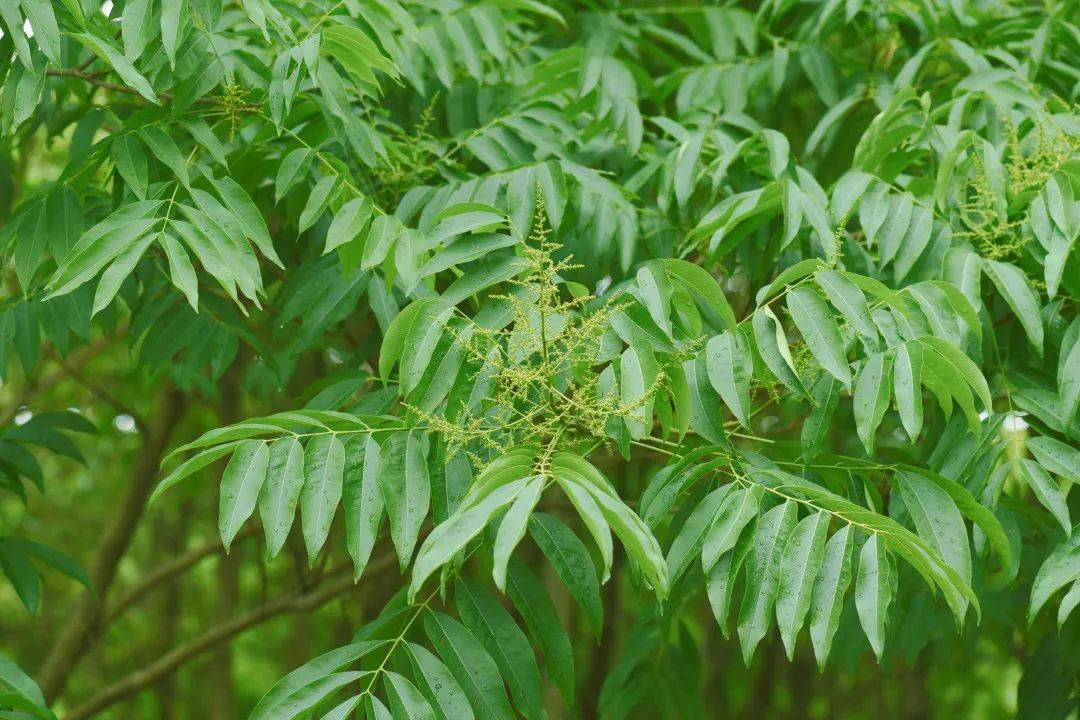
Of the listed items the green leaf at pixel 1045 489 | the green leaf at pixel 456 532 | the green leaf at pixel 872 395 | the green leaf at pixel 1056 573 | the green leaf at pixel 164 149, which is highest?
the green leaf at pixel 164 149

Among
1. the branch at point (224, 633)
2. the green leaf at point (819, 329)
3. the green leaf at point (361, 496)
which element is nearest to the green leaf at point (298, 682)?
the green leaf at point (361, 496)

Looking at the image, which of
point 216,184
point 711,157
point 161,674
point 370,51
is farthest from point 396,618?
point 161,674

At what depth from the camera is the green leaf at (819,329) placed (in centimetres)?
179

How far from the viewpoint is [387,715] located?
1.69 metres

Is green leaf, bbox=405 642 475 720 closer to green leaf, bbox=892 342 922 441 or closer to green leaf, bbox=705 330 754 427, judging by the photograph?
green leaf, bbox=705 330 754 427

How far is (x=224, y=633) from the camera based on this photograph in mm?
3426

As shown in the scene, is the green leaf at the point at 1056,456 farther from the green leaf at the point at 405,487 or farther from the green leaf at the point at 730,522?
the green leaf at the point at 405,487

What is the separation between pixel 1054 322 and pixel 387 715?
1529 millimetres

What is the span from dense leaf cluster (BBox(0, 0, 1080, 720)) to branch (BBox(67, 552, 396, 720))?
76 cm

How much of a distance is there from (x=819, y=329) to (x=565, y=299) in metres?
0.77

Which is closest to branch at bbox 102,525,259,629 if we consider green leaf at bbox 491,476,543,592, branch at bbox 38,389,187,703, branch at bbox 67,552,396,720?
branch at bbox 38,389,187,703

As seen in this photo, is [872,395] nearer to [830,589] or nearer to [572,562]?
[830,589]

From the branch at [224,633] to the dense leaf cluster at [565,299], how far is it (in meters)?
0.76

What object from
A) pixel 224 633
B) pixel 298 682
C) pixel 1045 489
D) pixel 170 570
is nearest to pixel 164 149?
pixel 298 682
